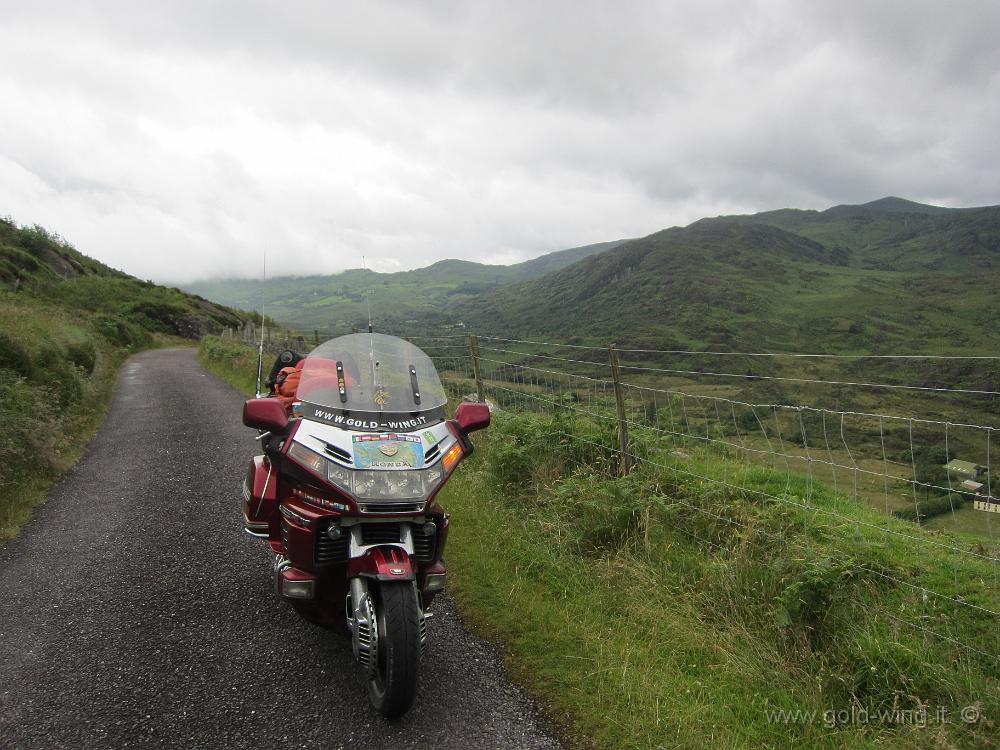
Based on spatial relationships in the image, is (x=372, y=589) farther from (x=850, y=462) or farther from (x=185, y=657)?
(x=850, y=462)

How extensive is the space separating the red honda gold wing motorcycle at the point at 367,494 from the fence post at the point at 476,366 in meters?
4.58

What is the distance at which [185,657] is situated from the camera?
144 inches

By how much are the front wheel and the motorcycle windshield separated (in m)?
0.87

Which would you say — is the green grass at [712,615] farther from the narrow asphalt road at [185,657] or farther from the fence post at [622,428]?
the narrow asphalt road at [185,657]

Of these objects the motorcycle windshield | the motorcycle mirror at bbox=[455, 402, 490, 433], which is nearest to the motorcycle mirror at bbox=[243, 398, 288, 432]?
the motorcycle windshield

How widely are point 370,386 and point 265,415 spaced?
59 centimetres

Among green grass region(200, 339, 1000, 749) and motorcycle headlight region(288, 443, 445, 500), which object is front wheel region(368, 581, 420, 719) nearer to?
motorcycle headlight region(288, 443, 445, 500)

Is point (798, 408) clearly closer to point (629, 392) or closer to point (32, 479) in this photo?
point (629, 392)

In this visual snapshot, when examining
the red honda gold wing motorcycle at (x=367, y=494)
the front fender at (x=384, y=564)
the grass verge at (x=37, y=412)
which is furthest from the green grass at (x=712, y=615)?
the grass verge at (x=37, y=412)

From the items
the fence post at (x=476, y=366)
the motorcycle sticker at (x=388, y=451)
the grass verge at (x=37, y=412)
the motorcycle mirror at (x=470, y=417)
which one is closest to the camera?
the motorcycle sticker at (x=388, y=451)

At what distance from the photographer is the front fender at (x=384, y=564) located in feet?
9.53

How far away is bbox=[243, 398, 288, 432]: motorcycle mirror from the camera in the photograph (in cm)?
324

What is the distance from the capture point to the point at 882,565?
3924 mm

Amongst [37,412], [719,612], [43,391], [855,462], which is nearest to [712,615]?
[719,612]
